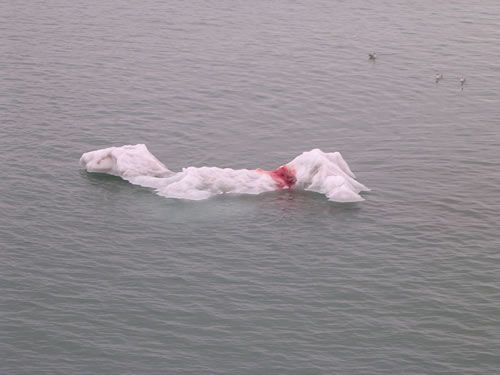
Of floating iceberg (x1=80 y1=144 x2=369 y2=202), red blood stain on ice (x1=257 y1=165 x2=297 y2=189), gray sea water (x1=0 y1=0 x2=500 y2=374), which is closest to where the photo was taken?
gray sea water (x1=0 y1=0 x2=500 y2=374)

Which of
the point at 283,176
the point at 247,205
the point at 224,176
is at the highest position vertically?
the point at 283,176

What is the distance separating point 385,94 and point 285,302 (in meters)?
66.4

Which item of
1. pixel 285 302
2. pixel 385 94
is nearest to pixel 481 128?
pixel 385 94

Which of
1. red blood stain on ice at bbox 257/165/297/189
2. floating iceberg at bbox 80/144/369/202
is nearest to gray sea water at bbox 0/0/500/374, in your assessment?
floating iceberg at bbox 80/144/369/202

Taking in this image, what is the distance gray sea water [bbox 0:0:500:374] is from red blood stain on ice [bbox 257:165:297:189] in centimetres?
180

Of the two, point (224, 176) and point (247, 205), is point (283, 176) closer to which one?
point (224, 176)

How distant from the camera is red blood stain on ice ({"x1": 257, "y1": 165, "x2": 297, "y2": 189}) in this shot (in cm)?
11306

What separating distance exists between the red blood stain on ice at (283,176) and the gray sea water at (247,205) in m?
1.80

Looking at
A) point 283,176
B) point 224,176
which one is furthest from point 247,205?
point 283,176

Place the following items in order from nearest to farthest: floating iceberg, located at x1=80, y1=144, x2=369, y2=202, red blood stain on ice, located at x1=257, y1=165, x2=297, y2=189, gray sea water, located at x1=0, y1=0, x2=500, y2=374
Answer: gray sea water, located at x1=0, y1=0, x2=500, y2=374 < floating iceberg, located at x1=80, y1=144, x2=369, y2=202 < red blood stain on ice, located at x1=257, y1=165, x2=297, y2=189

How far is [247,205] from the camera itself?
108562 millimetres

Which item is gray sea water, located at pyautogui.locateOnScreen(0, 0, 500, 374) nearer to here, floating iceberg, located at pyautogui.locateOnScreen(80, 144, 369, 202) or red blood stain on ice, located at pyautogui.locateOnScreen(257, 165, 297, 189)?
floating iceberg, located at pyautogui.locateOnScreen(80, 144, 369, 202)

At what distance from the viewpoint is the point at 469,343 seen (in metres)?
84.3

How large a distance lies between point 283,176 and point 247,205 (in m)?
7.31
